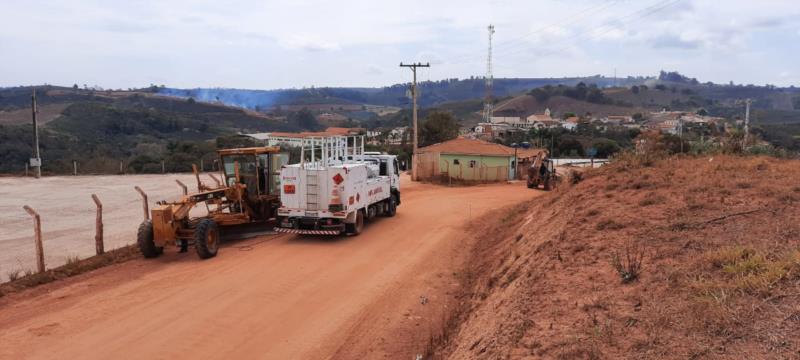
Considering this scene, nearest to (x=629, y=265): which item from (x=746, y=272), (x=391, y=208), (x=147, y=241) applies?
(x=746, y=272)

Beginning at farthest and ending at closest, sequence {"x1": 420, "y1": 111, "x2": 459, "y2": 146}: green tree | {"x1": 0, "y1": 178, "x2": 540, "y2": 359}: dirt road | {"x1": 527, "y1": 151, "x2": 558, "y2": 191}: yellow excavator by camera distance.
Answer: {"x1": 420, "y1": 111, "x2": 459, "y2": 146}: green tree → {"x1": 527, "y1": 151, "x2": 558, "y2": 191}: yellow excavator → {"x1": 0, "y1": 178, "x2": 540, "y2": 359}: dirt road

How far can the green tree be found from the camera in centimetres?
6538

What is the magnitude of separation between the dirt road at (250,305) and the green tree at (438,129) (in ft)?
164

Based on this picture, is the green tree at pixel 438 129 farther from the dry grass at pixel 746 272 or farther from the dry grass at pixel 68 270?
the dry grass at pixel 746 272

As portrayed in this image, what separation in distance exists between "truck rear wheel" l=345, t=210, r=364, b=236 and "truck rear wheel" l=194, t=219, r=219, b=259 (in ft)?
13.5

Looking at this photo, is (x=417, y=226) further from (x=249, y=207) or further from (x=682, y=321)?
(x=682, y=321)

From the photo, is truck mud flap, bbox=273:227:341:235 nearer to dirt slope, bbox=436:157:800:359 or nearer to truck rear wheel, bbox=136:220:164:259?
truck rear wheel, bbox=136:220:164:259

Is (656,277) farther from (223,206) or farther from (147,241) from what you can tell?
(223,206)

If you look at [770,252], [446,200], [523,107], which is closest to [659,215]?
[770,252]

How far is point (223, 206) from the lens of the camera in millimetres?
16703

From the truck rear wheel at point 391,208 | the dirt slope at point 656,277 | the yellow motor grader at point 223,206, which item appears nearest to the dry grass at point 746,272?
the dirt slope at point 656,277

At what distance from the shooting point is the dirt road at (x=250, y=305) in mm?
8562

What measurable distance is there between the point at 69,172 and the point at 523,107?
142148 mm

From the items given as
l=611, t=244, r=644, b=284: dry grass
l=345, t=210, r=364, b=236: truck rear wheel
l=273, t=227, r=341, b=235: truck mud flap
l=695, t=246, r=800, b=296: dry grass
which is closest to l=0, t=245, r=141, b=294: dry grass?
l=273, t=227, r=341, b=235: truck mud flap
